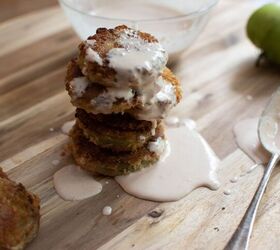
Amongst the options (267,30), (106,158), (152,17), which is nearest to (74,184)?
(106,158)

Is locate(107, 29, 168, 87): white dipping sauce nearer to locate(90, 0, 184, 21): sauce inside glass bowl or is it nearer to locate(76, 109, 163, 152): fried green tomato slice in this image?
locate(76, 109, 163, 152): fried green tomato slice

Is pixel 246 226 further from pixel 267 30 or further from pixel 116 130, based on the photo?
pixel 267 30

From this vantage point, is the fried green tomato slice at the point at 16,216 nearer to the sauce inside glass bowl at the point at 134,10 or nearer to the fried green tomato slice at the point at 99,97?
the fried green tomato slice at the point at 99,97

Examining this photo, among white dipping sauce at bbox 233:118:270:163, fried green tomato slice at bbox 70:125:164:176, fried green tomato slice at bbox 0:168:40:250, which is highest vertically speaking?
white dipping sauce at bbox 233:118:270:163

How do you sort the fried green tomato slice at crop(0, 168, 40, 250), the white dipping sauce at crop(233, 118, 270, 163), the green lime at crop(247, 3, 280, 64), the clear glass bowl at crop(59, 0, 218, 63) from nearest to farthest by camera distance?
1. the fried green tomato slice at crop(0, 168, 40, 250)
2. the white dipping sauce at crop(233, 118, 270, 163)
3. the clear glass bowl at crop(59, 0, 218, 63)
4. the green lime at crop(247, 3, 280, 64)

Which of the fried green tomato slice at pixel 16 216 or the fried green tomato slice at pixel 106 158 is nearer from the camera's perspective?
the fried green tomato slice at pixel 16 216

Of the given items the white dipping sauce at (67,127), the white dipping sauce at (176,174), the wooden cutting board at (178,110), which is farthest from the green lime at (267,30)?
the white dipping sauce at (67,127)

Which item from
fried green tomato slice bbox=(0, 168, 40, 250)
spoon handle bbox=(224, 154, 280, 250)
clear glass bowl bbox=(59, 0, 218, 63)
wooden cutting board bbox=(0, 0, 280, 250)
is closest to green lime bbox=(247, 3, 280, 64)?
wooden cutting board bbox=(0, 0, 280, 250)
